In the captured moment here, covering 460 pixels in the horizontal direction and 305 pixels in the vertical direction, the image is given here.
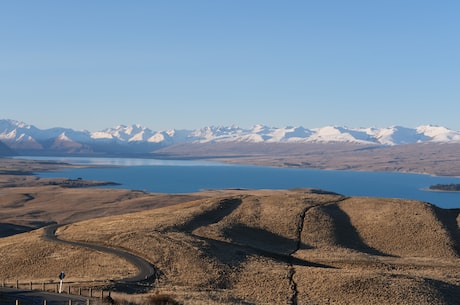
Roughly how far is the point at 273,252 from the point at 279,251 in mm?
1193

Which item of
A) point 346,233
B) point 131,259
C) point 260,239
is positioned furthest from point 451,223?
point 131,259

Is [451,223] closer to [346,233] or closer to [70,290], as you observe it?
[346,233]

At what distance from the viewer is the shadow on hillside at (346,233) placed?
7688 cm

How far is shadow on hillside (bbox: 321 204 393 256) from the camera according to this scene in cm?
7688

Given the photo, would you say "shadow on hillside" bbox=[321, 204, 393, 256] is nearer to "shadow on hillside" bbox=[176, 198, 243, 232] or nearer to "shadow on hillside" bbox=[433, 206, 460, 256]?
"shadow on hillside" bbox=[433, 206, 460, 256]

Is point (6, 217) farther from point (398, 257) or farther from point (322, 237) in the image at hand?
point (398, 257)

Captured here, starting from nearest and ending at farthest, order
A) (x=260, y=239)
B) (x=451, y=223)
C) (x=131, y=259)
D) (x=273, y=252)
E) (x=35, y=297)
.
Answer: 1. (x=35, y=297)
2. (x=131, y=259)
3. (x=273, y=252)
4. (x=260, y=239)
5. (x=451, y=223)

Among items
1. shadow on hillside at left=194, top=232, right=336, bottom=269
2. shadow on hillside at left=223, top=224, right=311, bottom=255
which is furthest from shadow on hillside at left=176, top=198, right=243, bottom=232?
shadow on hillside at left=194, top=232, right=336, bottom=269

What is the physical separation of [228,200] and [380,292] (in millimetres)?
45841

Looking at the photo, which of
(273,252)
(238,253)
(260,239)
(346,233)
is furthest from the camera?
(346,233)

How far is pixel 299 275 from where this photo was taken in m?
59.0

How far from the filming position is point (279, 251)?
7275cm

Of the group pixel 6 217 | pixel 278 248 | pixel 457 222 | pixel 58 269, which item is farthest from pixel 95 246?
pixel 6 217

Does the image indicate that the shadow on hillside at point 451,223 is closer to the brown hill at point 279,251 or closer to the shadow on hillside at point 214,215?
the brown hill at point 279,251
